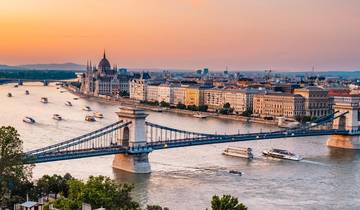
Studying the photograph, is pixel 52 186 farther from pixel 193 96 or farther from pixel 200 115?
pixel 193 96

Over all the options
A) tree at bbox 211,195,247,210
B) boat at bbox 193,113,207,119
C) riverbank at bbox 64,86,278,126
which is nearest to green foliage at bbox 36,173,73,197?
tree at bbox 211,195,247,210

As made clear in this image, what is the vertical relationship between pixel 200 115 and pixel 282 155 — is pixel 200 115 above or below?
below

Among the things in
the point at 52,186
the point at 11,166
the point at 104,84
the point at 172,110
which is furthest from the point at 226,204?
the point at 104,84

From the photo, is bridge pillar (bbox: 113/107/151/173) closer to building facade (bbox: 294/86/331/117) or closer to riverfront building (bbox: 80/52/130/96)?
building facade (bbox: 294/86/331/117)

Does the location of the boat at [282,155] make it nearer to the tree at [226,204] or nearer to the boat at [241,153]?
the boat at [241,153]

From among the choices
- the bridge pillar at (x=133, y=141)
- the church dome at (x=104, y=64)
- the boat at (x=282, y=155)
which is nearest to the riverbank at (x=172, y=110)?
the church dome at (x=104, y=64)

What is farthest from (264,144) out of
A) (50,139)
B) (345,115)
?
(50,139)
